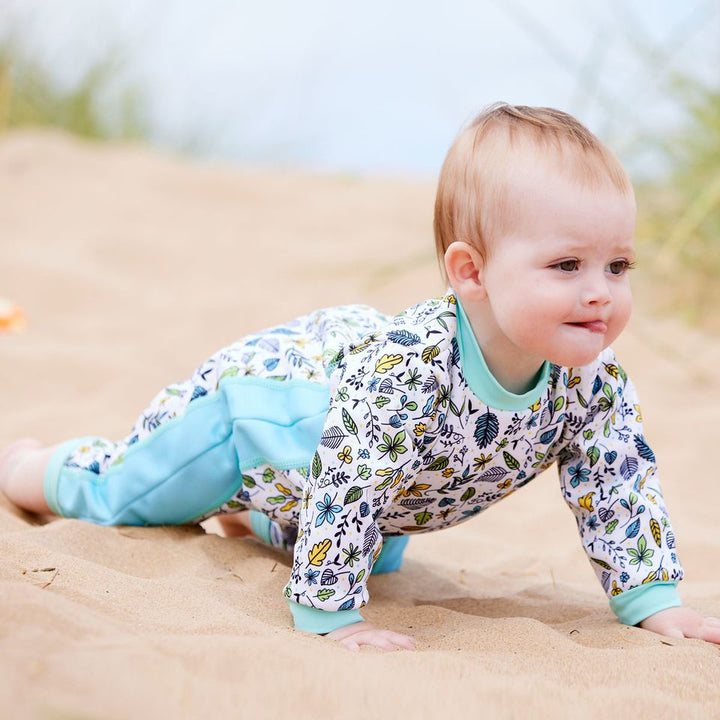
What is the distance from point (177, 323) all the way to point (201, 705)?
10.0 feet

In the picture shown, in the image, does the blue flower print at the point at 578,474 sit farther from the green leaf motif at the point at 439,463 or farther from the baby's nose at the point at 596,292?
the baby's nose at the point at 596,292

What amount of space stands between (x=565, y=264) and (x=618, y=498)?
0.48 m

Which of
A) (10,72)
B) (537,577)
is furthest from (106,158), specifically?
(537,577)

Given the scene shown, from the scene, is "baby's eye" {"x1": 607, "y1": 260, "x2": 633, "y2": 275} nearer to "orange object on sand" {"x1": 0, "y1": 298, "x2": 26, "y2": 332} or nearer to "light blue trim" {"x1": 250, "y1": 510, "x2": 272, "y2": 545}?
"light blue trim" {"x1": 250, "y1": 510, "x2": 272, "y2": 545}

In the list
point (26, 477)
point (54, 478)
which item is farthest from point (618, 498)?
point (26, 477)

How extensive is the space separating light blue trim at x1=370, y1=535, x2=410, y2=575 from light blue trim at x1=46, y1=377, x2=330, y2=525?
0.34m

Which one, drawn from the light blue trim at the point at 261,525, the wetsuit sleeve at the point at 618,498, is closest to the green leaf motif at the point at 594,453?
the wetsuit sleeve at the point at 618,498

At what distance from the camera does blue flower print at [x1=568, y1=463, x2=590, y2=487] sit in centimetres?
189

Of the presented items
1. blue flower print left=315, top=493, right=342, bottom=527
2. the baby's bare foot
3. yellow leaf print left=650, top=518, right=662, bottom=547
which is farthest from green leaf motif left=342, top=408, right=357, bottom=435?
the baby's bare foot

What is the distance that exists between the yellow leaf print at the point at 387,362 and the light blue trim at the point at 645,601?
0.58m

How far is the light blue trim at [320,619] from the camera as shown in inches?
67.0

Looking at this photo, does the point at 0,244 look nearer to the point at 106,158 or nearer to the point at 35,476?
the point at 106,158

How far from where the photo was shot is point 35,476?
2.29m

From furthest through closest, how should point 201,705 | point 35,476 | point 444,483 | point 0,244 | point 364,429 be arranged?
point 0,244
point 35,476
point 444,483
point 364,429
point 201,705
